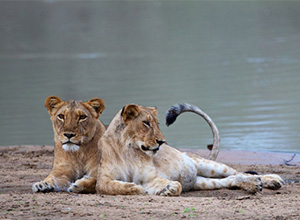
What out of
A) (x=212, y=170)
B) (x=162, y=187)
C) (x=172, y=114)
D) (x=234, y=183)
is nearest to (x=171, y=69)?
(x=172, y=114)

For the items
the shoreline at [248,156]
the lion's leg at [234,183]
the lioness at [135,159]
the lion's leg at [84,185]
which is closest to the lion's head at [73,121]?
the lioness at [135,159]

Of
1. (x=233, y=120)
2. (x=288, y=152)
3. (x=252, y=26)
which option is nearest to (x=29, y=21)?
(x=252, y=26)

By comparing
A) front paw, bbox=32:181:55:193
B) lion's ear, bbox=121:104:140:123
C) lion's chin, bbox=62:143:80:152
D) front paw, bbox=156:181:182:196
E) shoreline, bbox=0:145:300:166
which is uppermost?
lion's ear, bbox=121:104:140:123

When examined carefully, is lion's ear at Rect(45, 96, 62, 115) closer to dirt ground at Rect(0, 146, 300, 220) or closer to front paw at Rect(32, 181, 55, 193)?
front paw at Rect(32, 181, 55, 193)

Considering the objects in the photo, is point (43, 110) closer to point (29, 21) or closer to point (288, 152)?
point (288, 152)

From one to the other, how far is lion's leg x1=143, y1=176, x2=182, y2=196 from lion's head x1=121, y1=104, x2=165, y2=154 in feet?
0.89

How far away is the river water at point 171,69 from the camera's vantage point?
40.7 feet

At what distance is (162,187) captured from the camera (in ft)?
19.3

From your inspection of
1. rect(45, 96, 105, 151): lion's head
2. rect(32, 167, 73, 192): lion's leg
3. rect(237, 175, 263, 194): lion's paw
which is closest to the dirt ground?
rect(237, 175, 263, 194): lion's paw

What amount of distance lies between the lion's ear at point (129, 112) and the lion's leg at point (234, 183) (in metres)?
1.17

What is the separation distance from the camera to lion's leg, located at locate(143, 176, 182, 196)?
584cm

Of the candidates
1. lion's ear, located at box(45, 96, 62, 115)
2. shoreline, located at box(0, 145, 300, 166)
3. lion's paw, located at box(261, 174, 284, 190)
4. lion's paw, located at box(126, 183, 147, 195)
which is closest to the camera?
lion's paw, located at box(126, 183, 147, 195)

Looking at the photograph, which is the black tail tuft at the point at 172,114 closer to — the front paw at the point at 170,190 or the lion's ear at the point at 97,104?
the lion's ear at the point at 97,104

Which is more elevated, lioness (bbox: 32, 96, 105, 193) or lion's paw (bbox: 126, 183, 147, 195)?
lioness (bbox: 32, 96, 105, 193)
